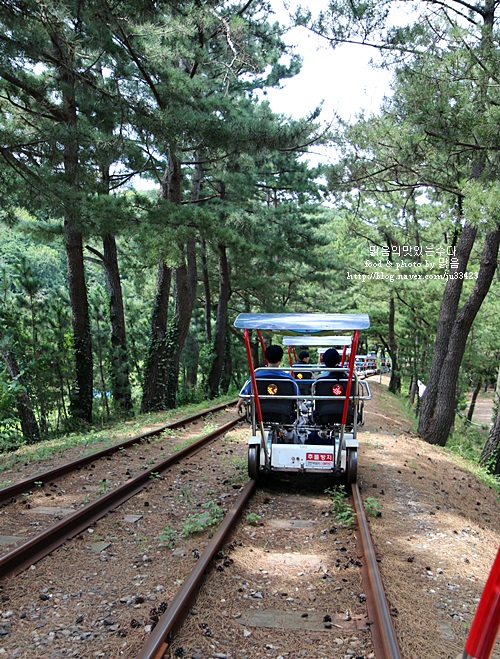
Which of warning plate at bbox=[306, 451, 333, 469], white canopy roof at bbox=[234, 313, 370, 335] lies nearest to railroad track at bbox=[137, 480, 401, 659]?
warning plate at bbox=[306, 451, 333, 469]

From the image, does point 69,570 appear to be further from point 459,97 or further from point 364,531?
point 459,97

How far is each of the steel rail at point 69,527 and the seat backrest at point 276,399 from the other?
2030 mm

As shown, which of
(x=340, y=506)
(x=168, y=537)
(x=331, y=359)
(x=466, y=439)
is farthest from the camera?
(x=466, y=439)

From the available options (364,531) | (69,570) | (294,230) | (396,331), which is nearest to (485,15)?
(364,531)

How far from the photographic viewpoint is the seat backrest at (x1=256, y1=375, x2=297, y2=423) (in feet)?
24.3

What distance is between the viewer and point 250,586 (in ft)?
15.1

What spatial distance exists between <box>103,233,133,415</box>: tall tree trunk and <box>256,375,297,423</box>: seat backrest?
10.2 metres

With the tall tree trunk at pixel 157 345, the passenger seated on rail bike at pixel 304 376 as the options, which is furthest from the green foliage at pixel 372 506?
the tall tree trunk at pixel 157 345

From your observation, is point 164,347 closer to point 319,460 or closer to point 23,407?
point 23,407

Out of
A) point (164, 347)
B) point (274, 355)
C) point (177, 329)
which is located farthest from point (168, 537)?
point (177, 329)

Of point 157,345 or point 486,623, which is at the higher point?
point 157,345

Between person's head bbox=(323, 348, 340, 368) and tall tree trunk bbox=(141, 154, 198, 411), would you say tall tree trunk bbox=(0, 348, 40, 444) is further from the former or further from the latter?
person's head bbox=(323, 348, 340, 368)

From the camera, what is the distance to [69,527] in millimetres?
5695

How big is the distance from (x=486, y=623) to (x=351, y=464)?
18.1 ft
